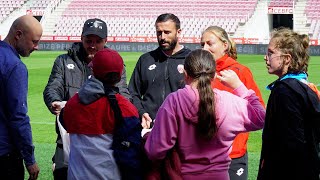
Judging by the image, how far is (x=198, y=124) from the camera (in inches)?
161

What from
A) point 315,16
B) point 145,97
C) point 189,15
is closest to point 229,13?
point 189,15

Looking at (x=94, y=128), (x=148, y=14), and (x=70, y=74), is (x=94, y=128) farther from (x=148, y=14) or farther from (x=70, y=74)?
(x=148, y=14)

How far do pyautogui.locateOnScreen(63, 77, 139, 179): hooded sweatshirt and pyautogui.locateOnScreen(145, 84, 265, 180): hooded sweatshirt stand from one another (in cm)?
24

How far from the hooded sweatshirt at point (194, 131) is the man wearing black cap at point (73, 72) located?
57.0 inches

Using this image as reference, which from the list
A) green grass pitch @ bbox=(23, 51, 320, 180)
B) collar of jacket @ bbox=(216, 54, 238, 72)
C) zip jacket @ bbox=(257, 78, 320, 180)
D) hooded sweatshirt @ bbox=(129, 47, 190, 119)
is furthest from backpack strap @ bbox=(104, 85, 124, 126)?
green grass pitch @ bbox=(23, 51, 320, 180)

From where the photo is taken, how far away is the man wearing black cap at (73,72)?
5.52 meters

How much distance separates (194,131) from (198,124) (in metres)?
0.06

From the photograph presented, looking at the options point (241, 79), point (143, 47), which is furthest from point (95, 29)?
point (143, 47)

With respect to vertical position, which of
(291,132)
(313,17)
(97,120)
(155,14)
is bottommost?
(313,17)

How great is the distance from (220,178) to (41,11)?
43590 mm

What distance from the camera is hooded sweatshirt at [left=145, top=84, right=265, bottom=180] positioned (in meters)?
4.09

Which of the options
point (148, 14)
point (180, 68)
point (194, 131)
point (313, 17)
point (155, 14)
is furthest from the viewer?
point (148, 14)

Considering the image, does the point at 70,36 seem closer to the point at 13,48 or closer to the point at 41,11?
the point at 41,11

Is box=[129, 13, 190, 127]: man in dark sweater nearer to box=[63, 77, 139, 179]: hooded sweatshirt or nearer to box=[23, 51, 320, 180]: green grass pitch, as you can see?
box=[63, 77, 139, 179]: hooded sweatshirt
